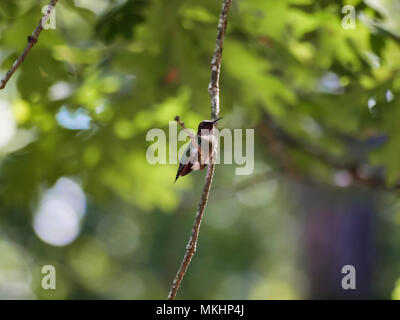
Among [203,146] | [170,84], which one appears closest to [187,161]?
[203,146]

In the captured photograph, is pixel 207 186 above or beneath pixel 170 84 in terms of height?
beneath

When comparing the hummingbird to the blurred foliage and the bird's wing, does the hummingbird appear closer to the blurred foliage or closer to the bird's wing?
the bird's wing

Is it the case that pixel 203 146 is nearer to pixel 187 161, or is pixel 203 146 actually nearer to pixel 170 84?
pixel 187 161

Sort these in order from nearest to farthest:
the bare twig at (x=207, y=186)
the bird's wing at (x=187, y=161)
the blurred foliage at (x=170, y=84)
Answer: the bare twig at (x=207, y=186) → the bird's wing at (x=187, y=161) → the blurred foliage at (x=170, y=84)

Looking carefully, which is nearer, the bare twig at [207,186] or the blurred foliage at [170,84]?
the bare twig at [207,186]

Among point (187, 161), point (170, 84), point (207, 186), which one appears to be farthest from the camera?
point (170, 84)

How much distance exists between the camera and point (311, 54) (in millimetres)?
4133

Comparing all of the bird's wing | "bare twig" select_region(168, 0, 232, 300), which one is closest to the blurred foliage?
"bare twig" select_region(168, 0, 232, 300)

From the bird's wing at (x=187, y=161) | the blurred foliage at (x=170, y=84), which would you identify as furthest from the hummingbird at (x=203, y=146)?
the blurred foliage at (x=170, y=84)

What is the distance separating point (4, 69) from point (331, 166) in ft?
9.49

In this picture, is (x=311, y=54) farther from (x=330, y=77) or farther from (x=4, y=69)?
(x=4, y=69)

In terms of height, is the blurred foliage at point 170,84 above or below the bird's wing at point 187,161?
above

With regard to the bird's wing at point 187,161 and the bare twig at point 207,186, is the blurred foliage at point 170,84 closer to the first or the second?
the bare twig at point 207,186

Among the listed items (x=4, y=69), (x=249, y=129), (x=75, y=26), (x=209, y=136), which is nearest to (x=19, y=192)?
(x=4, y=69)
